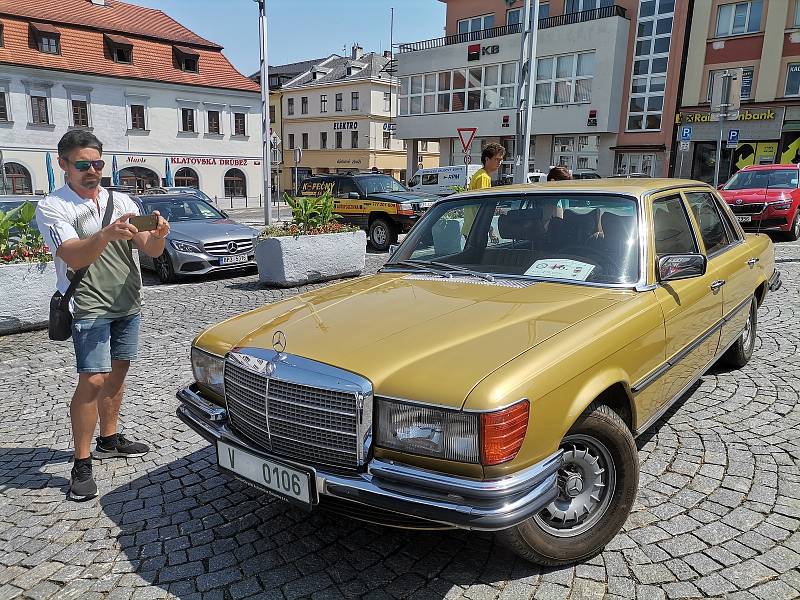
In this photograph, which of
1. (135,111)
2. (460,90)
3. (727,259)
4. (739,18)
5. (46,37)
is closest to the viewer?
(727,259)

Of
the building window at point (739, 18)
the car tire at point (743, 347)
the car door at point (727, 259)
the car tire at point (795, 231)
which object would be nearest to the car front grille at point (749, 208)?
the car tire at point (795, 231)

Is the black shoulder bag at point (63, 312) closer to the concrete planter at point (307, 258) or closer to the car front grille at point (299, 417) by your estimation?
the car front grille at point (299, 417)

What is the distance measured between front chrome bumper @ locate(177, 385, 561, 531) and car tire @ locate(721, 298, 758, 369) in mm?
3612

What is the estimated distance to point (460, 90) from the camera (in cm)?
3828

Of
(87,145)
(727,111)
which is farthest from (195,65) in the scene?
(87,145)

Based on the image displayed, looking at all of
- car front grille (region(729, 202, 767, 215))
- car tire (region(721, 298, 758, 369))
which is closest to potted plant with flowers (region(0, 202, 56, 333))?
car tire (region(721, 298, 758, 369))

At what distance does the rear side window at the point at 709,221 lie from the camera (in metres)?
4.26

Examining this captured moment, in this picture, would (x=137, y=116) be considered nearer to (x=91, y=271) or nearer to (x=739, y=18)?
(x=739, y=18)

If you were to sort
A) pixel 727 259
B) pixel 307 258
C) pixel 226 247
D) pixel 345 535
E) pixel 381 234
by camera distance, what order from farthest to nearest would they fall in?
pixel 381 234 < pixel 226 247 < pixel 307 258 < pixel 727 259 < pixel 345 535

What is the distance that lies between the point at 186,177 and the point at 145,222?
41.4m

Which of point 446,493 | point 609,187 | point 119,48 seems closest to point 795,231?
point 609,187

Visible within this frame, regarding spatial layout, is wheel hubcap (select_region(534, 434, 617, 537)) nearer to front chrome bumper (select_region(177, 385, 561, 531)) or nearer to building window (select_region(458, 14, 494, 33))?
front chrome bumper (select_region(177, 385, 561, 531))

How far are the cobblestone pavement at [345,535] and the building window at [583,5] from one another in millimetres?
34012

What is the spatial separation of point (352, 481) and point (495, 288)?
145 cm
